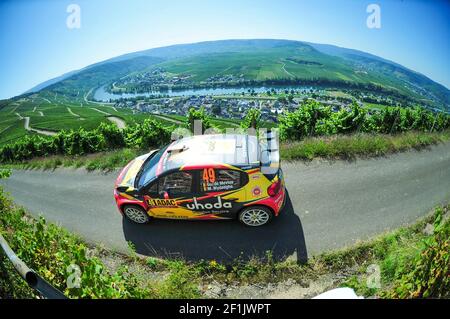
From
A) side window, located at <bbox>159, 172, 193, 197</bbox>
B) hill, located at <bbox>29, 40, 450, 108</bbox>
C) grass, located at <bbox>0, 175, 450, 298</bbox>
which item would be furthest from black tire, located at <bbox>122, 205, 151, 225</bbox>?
hill, located at <bbox>29, 40, 450, 108</bbox>

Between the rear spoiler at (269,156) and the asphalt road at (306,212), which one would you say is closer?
the rear spoiler at (269,156)

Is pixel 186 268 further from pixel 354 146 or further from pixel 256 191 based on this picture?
pixel 354 146

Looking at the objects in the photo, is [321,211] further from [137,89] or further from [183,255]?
[137,89]

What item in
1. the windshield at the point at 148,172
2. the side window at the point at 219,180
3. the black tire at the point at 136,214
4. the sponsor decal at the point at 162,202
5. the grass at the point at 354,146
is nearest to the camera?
the side window at the point at 219,180

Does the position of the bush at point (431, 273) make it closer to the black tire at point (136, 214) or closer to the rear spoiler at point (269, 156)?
the rear spoiler at point (269, 156)

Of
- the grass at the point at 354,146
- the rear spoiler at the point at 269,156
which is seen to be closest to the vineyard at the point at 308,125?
the grass at the point at 354,146
